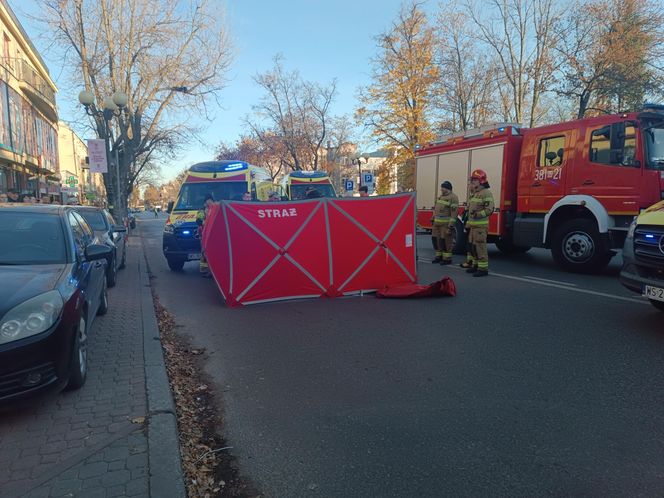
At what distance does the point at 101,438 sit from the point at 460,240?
10.7 meters

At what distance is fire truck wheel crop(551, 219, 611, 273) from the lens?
859 cm

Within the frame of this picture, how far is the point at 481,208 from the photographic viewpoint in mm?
8766

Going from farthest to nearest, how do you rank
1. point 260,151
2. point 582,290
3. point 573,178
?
1. point 260,151
2. point 573,178
3. point 582,290

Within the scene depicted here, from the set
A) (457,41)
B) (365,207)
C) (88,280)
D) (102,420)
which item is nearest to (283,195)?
(365,207)

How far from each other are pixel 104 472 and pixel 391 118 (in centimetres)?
2692

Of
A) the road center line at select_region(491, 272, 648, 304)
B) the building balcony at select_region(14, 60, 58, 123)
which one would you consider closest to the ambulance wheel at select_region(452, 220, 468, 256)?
the road center line at select_region(491, 272, 648, 304)

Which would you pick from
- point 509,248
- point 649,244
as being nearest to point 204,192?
point 509,248

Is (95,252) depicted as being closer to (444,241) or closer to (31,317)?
(31,317)

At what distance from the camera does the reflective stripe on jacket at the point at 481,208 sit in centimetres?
876

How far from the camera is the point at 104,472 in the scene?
8.77 feet

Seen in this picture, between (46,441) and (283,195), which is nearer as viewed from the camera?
(46,441)

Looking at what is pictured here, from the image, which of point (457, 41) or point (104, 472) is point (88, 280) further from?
point (457, 41)

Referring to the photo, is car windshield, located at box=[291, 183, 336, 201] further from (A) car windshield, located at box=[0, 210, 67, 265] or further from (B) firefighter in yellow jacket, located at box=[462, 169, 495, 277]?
(A) car windshield, located at box=[0, 210, 67, 265]

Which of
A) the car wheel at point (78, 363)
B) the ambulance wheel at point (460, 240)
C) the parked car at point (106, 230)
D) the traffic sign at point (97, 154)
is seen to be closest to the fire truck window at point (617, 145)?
the ambulance wheel at point (460, 240)
